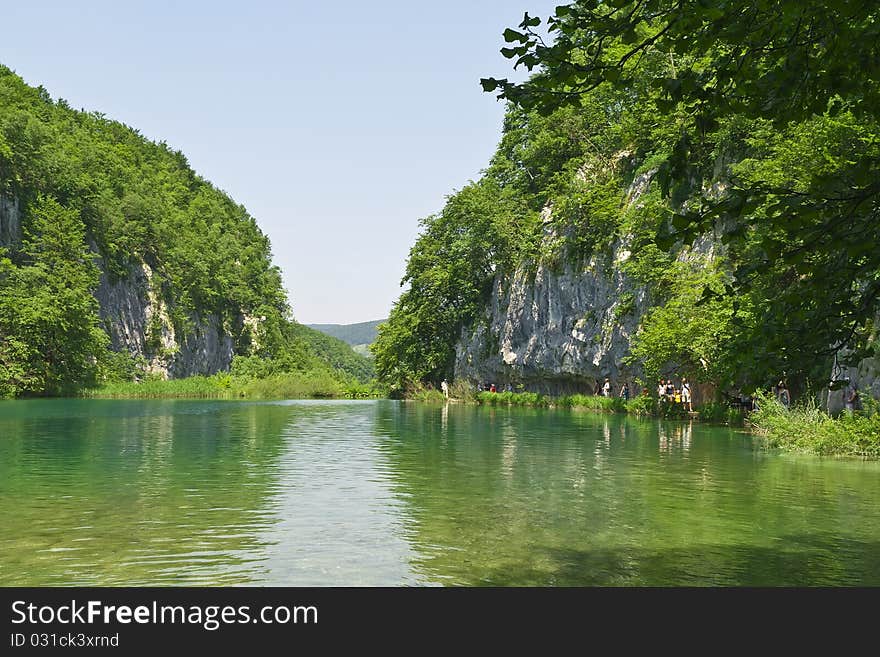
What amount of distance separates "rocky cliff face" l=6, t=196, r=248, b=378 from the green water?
80.6m

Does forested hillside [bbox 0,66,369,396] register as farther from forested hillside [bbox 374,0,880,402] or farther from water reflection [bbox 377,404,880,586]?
water reflection [bbox 377,404,880,586]

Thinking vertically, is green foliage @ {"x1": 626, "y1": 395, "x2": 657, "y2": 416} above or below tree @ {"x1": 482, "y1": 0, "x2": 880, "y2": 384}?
below

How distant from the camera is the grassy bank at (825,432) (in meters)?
21.8

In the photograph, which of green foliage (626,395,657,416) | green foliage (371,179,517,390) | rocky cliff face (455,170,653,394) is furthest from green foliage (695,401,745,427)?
green foliage (371,179,517,390)

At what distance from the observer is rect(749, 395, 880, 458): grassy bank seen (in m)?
21.8

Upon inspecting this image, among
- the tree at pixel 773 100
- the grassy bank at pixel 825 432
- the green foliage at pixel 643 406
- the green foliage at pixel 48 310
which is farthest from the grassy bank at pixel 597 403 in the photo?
the green foliage at pixel 48 310

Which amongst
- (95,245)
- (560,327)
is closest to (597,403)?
(560,327)

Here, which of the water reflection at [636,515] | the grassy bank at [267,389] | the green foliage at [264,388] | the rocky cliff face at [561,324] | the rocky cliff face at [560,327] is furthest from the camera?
the green foliage at [264,388]

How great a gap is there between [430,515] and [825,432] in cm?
1431

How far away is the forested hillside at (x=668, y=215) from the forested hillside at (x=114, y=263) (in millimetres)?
31055

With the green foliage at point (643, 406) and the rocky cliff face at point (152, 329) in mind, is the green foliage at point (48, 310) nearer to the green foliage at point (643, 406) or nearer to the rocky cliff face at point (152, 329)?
the rocky cliff face at point (152, 329)

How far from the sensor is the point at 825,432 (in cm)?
2259

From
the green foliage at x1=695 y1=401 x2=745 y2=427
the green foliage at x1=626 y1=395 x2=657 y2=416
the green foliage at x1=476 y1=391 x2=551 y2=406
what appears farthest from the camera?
the green foliage at x1=476 y1=391 x2=551 y2=406

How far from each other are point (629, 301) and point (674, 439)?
2164 cm
